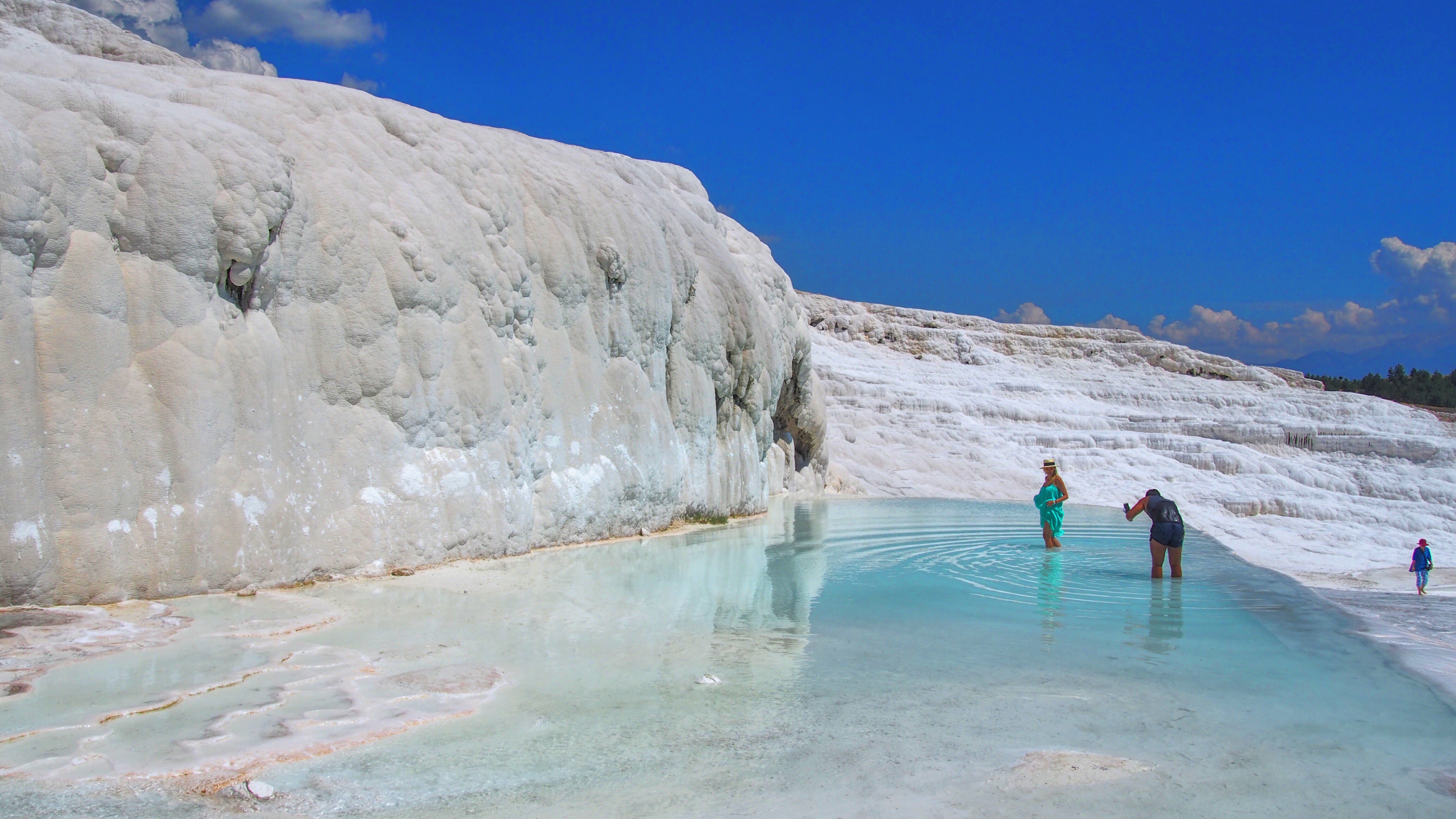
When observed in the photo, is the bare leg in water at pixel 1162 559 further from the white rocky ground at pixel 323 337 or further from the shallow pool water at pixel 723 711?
the white rocky ground at pixel 323 337

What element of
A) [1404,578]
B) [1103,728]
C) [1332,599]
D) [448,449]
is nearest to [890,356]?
[1404,578]

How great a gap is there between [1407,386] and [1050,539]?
5385cm

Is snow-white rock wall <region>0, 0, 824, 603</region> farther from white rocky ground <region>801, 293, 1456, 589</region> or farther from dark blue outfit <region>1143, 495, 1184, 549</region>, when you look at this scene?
white rocky ground <region>801, 293, 1456, 589</region>

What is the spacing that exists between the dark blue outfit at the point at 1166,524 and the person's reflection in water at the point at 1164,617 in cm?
38

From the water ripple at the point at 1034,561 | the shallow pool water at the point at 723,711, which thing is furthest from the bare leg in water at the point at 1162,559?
the shallow pool water at the point at 723,711

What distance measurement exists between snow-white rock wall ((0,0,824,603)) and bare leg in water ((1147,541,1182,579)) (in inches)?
211

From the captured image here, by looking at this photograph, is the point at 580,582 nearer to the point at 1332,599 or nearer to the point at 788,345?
the point at 1332,599

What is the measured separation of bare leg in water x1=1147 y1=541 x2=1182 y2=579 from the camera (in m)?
9.63

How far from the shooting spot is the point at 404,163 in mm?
9469

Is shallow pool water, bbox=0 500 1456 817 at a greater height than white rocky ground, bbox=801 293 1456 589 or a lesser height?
lesser

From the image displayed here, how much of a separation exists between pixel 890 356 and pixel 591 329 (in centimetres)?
3219

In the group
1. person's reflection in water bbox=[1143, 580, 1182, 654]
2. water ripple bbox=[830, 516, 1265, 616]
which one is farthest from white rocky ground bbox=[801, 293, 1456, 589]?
person's reflection in water bbox=[1143, 580, 1182, 654]

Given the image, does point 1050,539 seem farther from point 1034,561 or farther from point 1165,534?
point 1165,534

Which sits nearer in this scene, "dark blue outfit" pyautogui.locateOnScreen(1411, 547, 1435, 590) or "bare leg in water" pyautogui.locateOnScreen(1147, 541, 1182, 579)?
"bare leg in water" pyautogui.locateOnScreen(1147, 541, 1182, 579)
